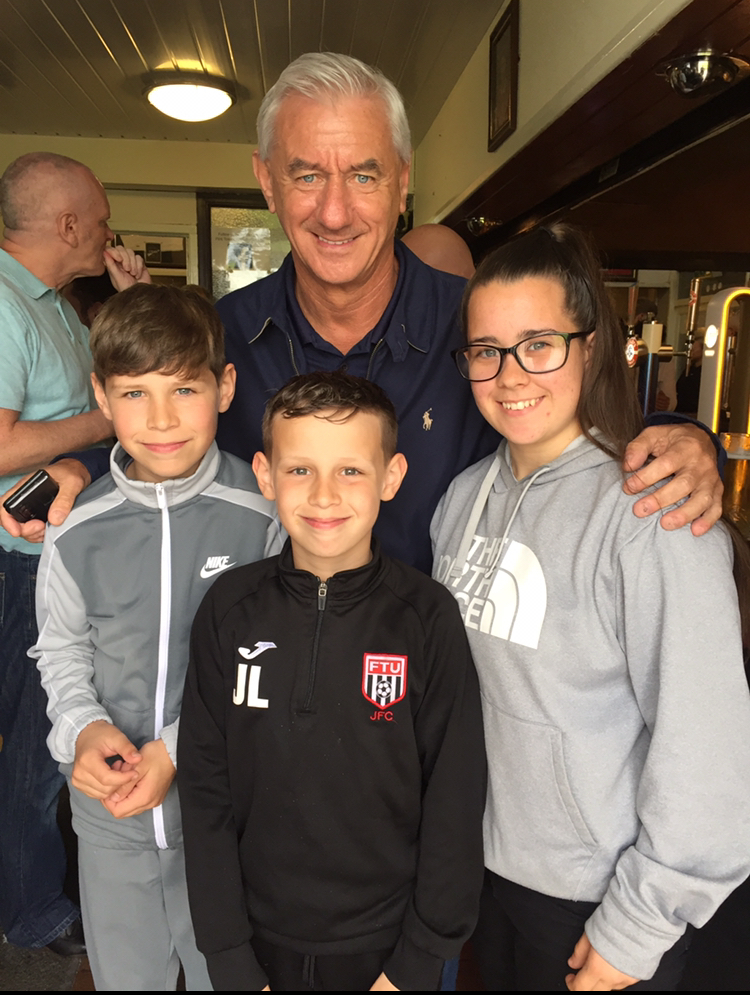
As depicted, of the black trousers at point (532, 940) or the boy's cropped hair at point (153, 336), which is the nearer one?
the black trousers at point (532, 940)

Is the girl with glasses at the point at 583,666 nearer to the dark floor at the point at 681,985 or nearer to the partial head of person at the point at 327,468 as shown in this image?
the partial head of person at the point at 327,468

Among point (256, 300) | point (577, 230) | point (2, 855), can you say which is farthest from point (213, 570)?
point (2, 855)

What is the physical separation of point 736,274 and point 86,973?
14.2 feet

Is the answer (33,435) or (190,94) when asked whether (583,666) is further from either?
(190,94)

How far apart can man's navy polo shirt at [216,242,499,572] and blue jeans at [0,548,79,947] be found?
0.81m

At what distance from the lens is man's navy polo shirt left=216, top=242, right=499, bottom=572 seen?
154 cm

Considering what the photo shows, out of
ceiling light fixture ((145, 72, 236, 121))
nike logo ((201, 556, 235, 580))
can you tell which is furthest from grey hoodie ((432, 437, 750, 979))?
ceiling light fixture ((145, 72, 236, 121))

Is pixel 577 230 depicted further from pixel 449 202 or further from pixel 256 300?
pixel 449 202

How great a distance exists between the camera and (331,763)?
1.14 meters

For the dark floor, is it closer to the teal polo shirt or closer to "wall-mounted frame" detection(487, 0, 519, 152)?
the teal polo shirt

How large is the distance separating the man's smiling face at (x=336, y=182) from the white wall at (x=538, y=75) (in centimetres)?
85

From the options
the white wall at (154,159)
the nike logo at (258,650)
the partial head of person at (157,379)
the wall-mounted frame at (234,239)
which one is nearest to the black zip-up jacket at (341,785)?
the nike logo at (258,650)

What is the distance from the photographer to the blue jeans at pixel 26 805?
182cm

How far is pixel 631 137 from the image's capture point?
250 centimetres
